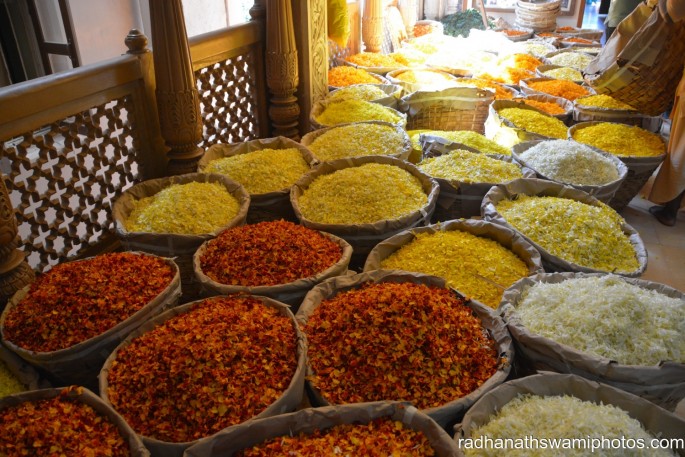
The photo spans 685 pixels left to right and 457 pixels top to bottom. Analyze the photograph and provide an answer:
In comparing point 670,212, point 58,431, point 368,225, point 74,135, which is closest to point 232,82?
point 74,135

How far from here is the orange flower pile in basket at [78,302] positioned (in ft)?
4.70

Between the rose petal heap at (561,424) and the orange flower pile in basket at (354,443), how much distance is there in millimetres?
146

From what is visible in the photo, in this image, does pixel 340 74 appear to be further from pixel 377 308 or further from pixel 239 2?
pixel 239 2

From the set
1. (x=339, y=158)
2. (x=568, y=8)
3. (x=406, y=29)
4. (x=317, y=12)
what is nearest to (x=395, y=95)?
(x=317, y=12)

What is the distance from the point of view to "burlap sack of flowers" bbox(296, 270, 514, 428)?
1265 mm

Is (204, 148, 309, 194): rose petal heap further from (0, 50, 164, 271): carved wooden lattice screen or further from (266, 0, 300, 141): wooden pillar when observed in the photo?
(266, 0, 300, 141): wooden pillar

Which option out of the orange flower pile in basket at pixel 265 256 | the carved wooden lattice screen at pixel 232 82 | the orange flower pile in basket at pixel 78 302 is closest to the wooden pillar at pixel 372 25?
the carved wooden lattice screen at pixel 232 82

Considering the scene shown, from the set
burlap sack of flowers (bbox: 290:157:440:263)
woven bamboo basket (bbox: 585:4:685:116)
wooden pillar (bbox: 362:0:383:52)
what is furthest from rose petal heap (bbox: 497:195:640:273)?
wooden pillar (bbox: 362:0:383:52)

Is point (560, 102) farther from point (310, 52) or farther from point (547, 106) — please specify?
point (310, 52)

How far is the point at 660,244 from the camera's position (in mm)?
3020

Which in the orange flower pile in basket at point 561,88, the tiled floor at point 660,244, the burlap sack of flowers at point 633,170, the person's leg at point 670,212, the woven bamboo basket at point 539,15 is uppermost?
the woven bamboo basket at point 539,15

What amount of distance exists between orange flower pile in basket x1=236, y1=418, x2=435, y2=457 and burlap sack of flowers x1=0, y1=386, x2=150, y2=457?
0.23 m

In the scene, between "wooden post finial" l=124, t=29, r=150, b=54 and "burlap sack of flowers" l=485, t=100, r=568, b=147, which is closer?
"wooden post finial" l=124, t=29, r=150, b=54

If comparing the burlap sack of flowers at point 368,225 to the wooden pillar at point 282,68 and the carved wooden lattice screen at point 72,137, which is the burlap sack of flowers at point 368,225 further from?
the wooden pillar at point 282,68
